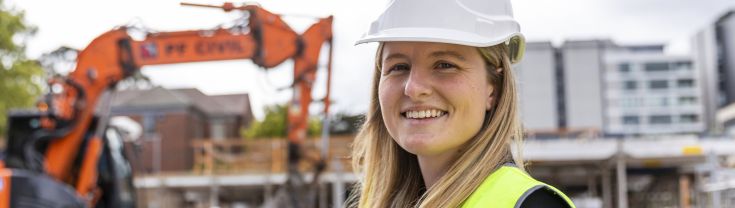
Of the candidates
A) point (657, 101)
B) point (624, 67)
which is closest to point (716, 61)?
point (657, 101)

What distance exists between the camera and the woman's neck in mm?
1713

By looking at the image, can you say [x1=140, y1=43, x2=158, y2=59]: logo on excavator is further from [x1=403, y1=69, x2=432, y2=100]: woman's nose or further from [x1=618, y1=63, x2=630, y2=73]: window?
[x1=618, y1=63, x2=630, y2=73]: window

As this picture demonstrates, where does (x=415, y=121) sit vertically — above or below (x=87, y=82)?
above

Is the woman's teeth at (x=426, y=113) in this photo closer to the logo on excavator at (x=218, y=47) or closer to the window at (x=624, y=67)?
the logo on excavator at (x=218, y=47)

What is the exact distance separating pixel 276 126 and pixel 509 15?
1697 inches

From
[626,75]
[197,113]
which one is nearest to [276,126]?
[197,113]

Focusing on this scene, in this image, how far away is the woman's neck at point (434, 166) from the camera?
5.62 feet

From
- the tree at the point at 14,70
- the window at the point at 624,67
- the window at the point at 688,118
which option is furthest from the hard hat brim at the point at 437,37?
the window at the point at 688,118

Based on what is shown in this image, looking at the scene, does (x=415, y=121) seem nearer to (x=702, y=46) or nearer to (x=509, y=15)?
(x=509, y=15)

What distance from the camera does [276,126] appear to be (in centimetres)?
4456

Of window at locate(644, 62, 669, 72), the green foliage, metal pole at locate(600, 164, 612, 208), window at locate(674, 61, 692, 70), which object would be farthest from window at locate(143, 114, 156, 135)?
window at locate(674, 61, 692, 70)

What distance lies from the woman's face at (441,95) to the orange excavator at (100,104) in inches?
305

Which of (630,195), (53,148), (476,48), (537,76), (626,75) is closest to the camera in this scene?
(476,48)

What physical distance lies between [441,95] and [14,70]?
2824 cm
